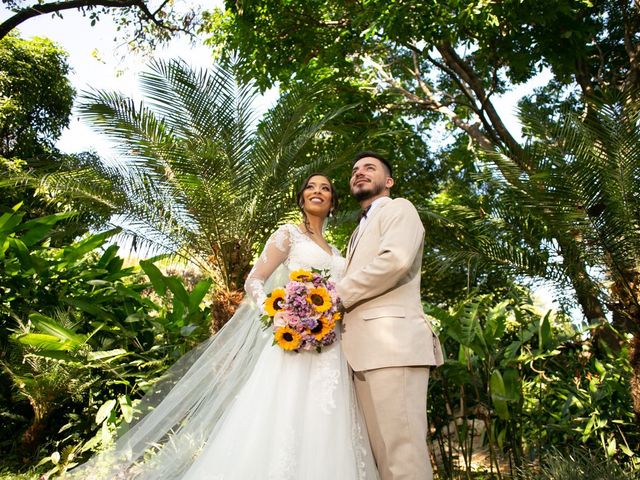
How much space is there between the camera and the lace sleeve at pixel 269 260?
12.2ft

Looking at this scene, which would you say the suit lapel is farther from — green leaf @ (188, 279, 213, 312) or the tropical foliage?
green leaf @ (188, 279, 213, 312)

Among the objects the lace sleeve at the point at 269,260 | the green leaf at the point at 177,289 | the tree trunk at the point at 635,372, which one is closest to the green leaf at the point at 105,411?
the green leaf at the point at 177,289

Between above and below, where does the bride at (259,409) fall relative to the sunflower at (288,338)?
below

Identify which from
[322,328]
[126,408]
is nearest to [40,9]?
[126,408]

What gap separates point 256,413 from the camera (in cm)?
321

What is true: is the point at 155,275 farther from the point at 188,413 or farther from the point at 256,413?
the point at 256,413

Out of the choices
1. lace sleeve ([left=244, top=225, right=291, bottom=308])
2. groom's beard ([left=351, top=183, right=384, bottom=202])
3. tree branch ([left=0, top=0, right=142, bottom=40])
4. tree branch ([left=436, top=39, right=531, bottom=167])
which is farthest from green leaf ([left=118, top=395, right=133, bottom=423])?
tree branch ([left=436, top=39, right=531, bottom=167])

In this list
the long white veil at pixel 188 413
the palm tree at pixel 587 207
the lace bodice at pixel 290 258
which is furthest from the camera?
the palm tree at pixel 587 207

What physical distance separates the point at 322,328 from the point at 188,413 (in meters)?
1.25

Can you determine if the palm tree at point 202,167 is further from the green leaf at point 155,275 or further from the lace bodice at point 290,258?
the lace bodice at point 290,258

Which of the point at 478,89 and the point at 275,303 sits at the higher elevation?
the point at 478,89

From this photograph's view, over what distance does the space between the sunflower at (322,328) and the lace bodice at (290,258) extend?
0.58m

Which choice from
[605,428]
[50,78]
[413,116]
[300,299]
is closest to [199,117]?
[300,299]

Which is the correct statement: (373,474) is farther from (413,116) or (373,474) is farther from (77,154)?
(413,116)
